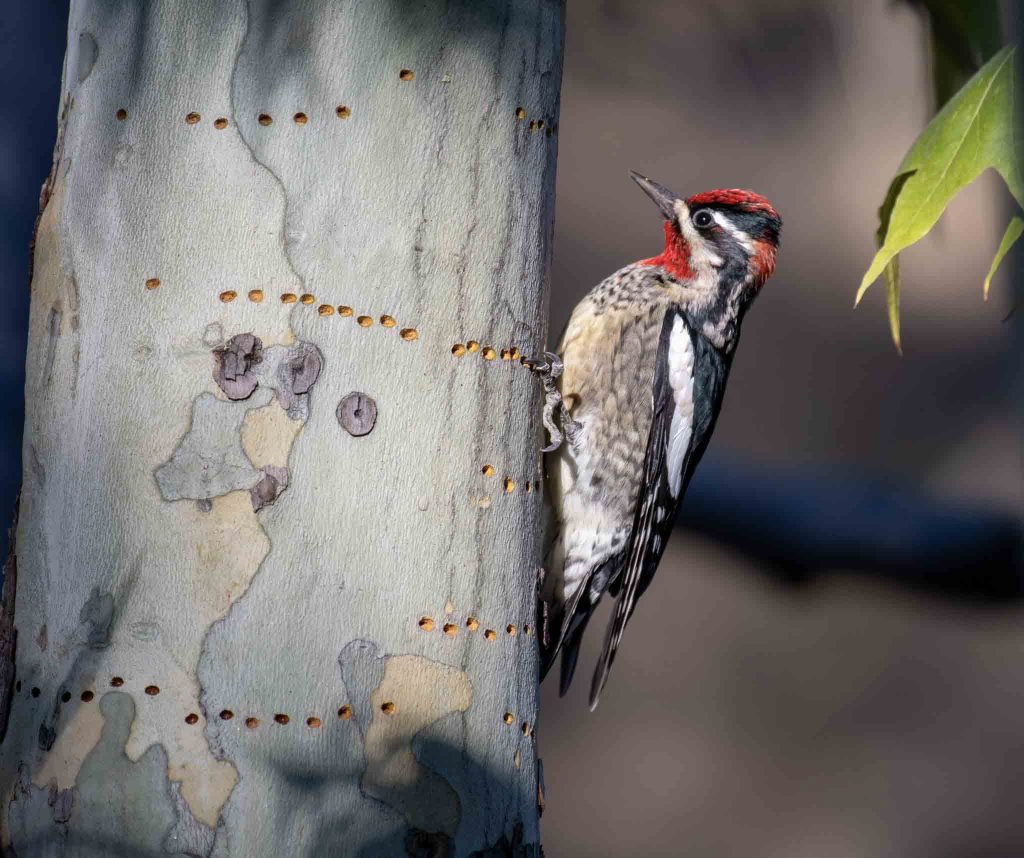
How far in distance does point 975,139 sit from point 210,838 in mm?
1731

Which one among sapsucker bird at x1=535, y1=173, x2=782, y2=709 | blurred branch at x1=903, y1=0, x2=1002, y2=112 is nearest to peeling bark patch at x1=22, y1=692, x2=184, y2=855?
sapsucker bird at x1=535, y1=173, x2=782, y2=709

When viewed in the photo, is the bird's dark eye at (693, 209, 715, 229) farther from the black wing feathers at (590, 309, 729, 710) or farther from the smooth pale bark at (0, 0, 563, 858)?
the smooth pale bark at (0, 0, 563, 858)

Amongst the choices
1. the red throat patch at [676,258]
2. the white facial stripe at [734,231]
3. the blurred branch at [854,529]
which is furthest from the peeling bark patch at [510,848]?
the blurred branch at [854,529]

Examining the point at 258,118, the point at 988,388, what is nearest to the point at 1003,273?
the point at 988,388

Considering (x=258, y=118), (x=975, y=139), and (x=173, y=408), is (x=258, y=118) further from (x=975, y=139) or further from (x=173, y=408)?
(x=975, y=139)

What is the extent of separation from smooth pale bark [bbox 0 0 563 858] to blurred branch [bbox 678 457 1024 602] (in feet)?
9.35

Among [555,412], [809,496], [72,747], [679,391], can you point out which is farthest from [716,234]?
[72,747]

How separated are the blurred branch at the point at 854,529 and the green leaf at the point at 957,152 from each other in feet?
7.09

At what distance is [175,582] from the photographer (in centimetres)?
155

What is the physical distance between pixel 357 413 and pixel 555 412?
1268 millimetres

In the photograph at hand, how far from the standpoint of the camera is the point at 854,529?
4.66 meters

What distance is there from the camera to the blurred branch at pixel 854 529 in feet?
14.9

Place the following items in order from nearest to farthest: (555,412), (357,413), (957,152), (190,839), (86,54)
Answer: (190,839)
(357,413)
(86,54)
(957,152)
(555,412)

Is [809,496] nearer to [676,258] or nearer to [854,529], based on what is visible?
[854,529]
